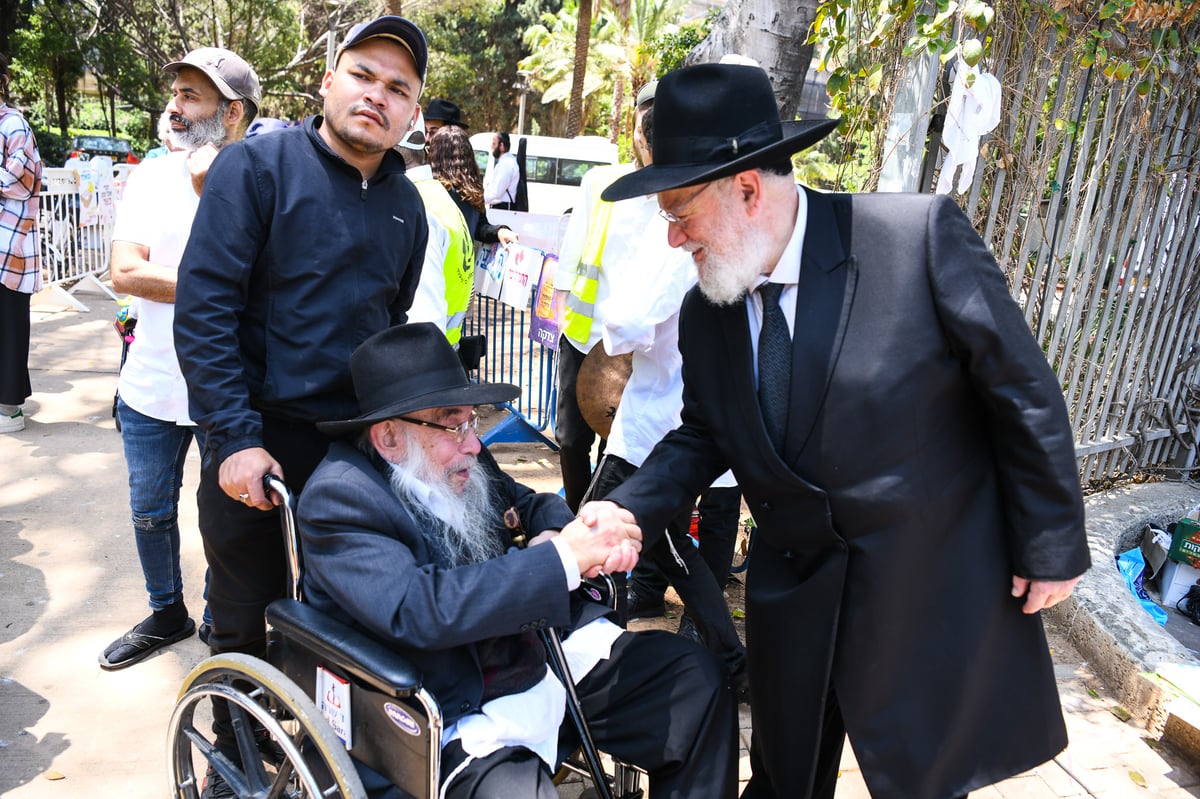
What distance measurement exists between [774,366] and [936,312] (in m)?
0.35

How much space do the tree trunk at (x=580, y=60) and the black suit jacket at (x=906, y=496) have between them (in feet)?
69.7

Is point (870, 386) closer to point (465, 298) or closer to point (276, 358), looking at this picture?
point (276, 358)

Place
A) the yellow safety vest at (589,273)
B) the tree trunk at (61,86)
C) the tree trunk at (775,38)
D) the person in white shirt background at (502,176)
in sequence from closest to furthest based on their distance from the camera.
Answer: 1. the yellow safety vest at (589,273)
2. the tree trunk at (775,38)
3. the person in white shirt background at (502,176)
4. the tree trunk at (61,86)

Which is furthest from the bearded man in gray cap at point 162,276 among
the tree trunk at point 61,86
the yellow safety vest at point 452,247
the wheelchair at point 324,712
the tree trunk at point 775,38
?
the tree trunk at point 61,86

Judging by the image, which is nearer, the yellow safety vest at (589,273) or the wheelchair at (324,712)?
the wheelchair at (324,712)

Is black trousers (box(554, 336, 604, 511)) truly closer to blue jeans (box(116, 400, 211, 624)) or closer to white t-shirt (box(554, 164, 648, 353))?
white t-shirt (box(554, 164, 648, 353))

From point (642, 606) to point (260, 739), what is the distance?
1.81 meters

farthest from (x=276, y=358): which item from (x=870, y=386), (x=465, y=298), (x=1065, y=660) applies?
(x=1065, y=660)

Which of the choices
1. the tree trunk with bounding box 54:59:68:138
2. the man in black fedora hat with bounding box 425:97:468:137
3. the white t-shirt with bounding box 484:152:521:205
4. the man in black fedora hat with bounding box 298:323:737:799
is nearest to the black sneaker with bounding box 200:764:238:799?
the man in black fedora hat with bounding box 298:323:737:799

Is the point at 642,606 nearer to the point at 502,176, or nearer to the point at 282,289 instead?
the point at 282,289

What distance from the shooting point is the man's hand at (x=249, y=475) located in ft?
7.45

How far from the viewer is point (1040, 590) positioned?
74.0 inches

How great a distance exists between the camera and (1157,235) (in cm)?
475

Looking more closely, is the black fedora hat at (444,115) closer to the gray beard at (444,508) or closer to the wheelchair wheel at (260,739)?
the gray beard at (444,508)
